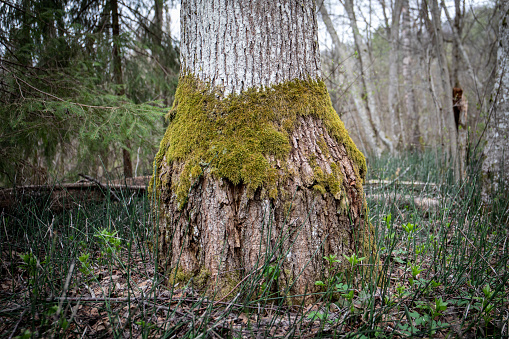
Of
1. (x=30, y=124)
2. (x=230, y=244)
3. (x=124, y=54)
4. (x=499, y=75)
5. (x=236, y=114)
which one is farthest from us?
(x=124, y=54)

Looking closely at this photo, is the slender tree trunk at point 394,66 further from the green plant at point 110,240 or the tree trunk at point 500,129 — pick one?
the green plant at point 110,240

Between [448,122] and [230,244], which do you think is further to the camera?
[448,122]

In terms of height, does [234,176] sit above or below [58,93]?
below

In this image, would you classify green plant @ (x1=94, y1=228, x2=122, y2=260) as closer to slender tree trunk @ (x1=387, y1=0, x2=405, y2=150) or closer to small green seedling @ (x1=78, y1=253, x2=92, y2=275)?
small green seedling @ (x1=78, y1=253, x2=92, y2=275)

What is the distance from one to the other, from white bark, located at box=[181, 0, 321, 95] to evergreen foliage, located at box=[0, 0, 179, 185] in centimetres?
102

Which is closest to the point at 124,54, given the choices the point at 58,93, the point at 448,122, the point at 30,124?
the point at 58,93

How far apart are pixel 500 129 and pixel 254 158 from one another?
2.79 m

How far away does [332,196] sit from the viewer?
5.05ft

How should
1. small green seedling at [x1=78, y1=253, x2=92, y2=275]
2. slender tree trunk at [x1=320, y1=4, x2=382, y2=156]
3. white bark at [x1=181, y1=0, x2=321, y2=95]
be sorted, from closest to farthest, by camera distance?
small green seedling at [x1=78, y1=253, x2=92, y2=275] < white bark at [x1=181, y1=0, x2=321, y2=95] < slender tree trunk at [x1=320, y1=4, x2=382, y2=156]

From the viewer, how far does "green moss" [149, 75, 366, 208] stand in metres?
1.50

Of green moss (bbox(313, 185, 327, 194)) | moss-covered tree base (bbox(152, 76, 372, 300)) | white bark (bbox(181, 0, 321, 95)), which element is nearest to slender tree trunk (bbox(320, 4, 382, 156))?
white bark (bbox(181, 0, 321, 95))

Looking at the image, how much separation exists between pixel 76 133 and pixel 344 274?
11.4 ft

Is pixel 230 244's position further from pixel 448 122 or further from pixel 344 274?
pixel 448 122

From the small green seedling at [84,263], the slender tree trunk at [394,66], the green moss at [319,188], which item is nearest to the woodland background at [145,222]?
the small green seedling at [84,263]
